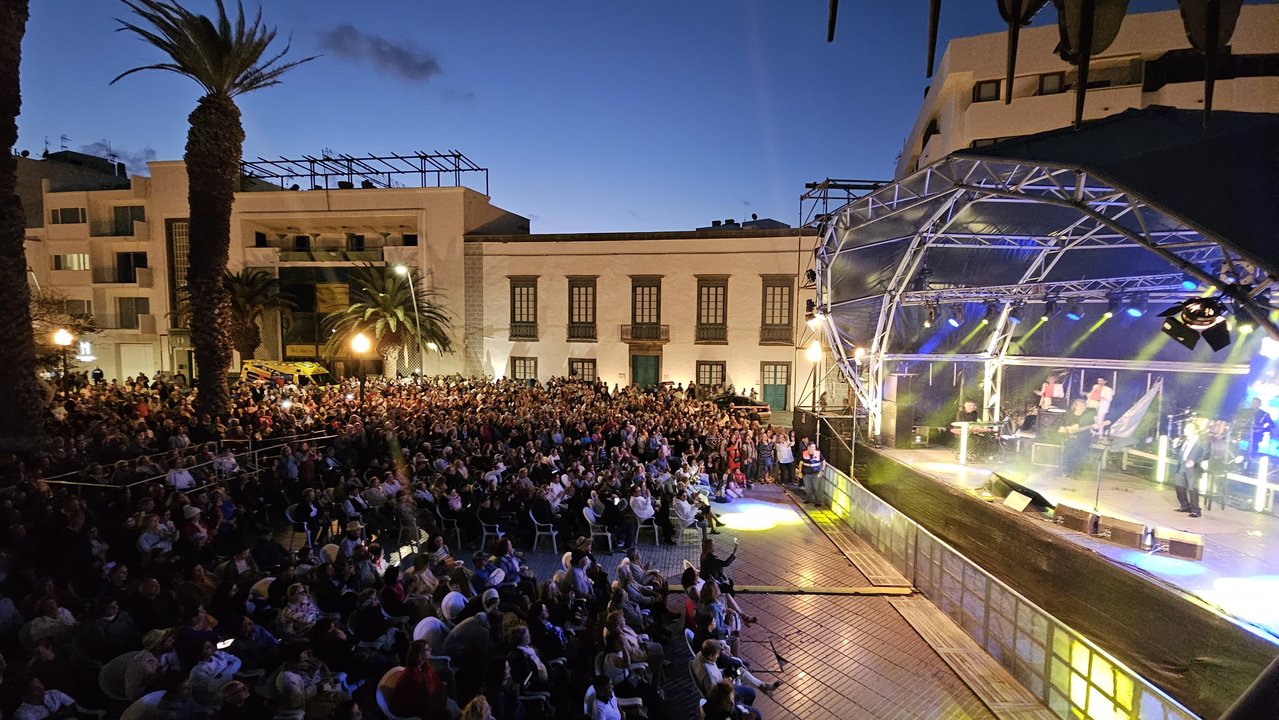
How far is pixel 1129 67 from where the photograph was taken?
750 inches

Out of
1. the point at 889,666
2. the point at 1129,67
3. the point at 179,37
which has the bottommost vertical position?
the point at 889,666

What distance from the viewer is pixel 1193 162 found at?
5328 mm

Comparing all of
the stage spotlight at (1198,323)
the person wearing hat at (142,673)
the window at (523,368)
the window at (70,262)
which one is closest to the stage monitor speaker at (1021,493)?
the stage spotlight at (1198,323)

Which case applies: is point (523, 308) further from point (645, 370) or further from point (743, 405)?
point (743, 405)

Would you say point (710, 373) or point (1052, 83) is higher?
point (1052, 83)

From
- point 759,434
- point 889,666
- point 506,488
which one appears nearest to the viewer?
point 889,666

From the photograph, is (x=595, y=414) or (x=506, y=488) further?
(x=595, y=414)

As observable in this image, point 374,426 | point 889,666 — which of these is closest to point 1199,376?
point 889,666

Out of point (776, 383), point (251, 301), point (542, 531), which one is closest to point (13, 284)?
point (542, 531)

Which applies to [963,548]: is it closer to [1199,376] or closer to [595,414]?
[1199,376]

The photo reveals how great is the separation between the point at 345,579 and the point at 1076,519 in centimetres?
1036

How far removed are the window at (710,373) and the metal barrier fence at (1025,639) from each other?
1695 cm

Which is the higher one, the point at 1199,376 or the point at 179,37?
the point at 179,37

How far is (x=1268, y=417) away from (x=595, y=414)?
14784 millimetres
